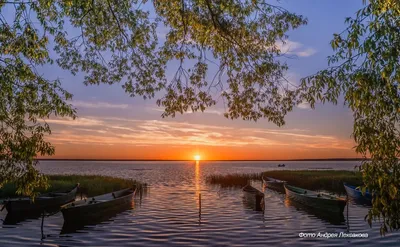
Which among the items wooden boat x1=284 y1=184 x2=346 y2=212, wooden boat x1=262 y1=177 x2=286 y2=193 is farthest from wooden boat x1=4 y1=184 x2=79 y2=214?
wooden boat x1=262 y1=177 x2=286 y2=193

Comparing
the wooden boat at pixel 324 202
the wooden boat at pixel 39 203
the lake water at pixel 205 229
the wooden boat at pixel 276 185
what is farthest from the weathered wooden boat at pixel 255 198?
the wooden boat at pixel 39 203

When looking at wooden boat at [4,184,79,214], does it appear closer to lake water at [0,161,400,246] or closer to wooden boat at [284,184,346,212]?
lake water at [0,161,400,246]

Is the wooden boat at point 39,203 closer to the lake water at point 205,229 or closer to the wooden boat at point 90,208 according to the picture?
the lake water at point 205,229

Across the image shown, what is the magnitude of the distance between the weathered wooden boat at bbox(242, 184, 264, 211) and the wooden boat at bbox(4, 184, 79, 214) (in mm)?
15276

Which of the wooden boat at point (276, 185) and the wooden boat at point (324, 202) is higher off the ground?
the wooden boat at point (324, 202)

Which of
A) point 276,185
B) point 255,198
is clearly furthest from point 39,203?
point 276,185

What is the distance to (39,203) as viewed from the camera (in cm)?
2412

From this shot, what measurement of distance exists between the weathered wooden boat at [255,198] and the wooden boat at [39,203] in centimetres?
1528

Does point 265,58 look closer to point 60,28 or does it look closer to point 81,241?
point 60,28

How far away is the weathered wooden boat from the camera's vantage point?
24.0 m

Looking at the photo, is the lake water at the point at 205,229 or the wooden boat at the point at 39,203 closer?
the lake water at the point at 205,229

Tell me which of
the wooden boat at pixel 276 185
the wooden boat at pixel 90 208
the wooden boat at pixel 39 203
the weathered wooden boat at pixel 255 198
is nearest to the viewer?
the wooden boat at pixel 90 208

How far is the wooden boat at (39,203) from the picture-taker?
864 inches

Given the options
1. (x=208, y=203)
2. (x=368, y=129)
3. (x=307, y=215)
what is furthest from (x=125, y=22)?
(x=208, y=203)
